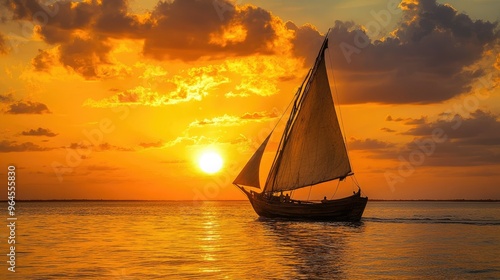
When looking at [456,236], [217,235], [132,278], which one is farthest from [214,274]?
[456,236]

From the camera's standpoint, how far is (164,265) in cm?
3866

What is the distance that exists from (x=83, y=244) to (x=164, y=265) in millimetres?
17415

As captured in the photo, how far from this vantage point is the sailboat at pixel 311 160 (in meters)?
73.4

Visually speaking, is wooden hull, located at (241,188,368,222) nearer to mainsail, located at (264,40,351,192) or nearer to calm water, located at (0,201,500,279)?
mainsail, located at (264,40,351,192)

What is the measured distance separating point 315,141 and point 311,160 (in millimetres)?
2427

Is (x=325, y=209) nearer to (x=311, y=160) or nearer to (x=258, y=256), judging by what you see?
(x=311, y=160)

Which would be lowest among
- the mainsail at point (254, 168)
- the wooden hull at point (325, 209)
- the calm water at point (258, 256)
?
the calm water at point (258, 256)

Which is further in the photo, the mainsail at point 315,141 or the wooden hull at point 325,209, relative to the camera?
the wooden hull at point 325,209

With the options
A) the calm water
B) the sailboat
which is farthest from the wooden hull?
the calm water

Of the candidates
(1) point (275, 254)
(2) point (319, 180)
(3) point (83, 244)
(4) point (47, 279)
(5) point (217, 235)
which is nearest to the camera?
(4) point (47, 279)

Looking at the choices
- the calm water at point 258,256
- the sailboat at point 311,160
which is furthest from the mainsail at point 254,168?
the calm water at point 258,256

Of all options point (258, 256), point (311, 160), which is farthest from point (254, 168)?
point (258, 256)

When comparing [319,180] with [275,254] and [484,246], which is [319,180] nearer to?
[484,246]

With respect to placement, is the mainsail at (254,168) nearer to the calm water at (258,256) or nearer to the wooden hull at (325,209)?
the wooden hull at (325,209)
